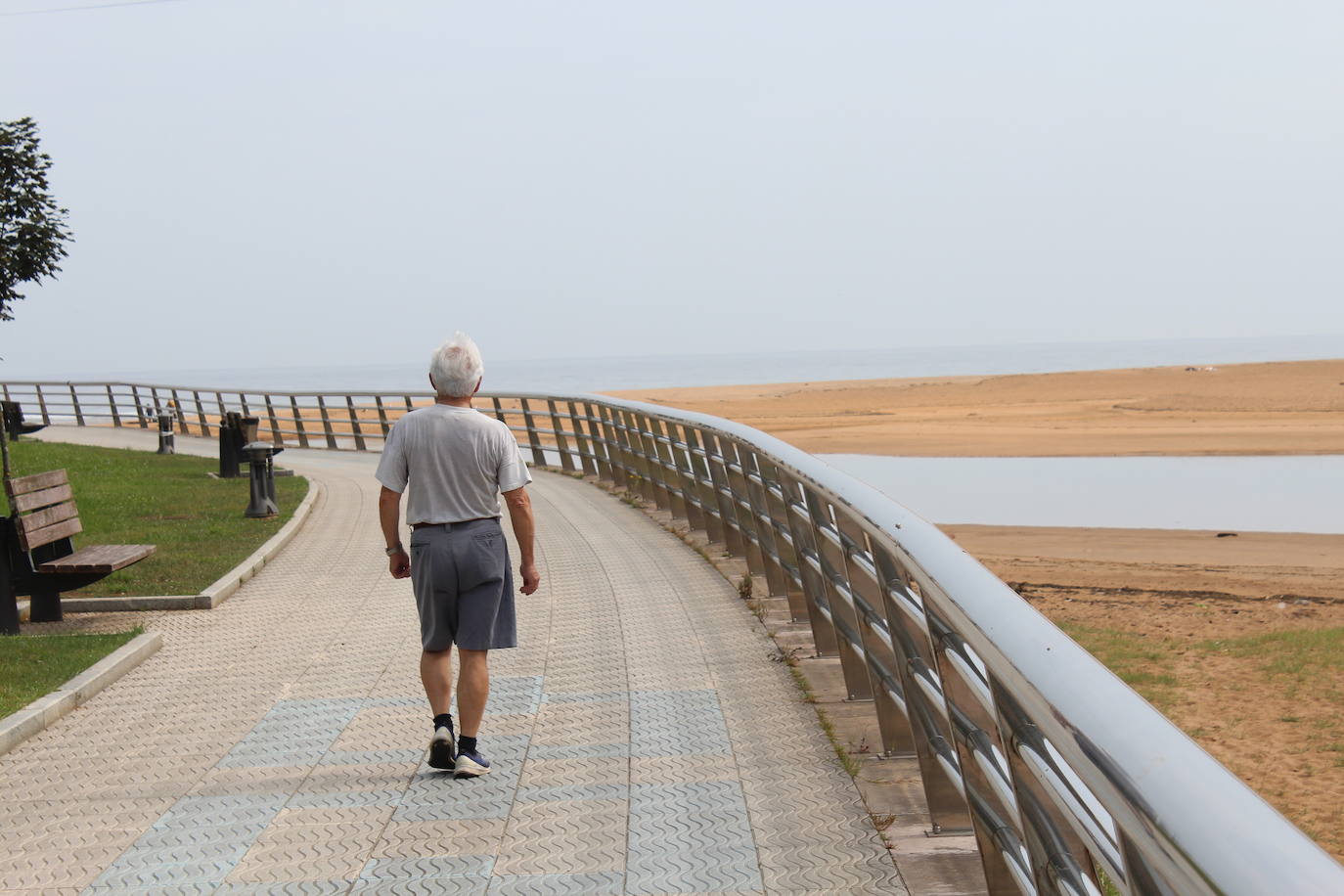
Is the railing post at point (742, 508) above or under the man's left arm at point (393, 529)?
under

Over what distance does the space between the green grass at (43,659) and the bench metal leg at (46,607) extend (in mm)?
596

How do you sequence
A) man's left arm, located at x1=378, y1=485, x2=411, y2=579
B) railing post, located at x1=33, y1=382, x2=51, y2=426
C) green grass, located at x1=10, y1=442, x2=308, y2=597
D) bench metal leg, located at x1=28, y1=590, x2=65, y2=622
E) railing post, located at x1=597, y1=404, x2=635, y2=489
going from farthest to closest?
railing post, located at x1=33, y1=382, x2=51, y2=426
railing post, located at x1=597, y1=404, x2=635, y2=489
green grass, located at x1=10, y1=442, x2=308, y2=597
bench metal leg, located at x1=28, y1=590, x2=65, y2=622
man's left arm, located at x1=378, y1=485, x2=411, y2=579

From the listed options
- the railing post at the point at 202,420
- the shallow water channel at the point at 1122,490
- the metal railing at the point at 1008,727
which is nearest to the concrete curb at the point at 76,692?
the metal railing at the point at 1008,727

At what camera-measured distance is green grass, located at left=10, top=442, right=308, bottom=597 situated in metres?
11.6

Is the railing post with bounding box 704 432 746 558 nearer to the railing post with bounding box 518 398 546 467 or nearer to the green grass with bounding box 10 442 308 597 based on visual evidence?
the green grass with bounding box 10 442 308 597

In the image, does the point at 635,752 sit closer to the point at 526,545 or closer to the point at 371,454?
the point at 526,545

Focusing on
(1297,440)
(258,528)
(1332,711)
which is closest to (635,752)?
(1332,711)

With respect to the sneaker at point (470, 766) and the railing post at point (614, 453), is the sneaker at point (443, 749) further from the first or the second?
the railing post at point (614, 453)

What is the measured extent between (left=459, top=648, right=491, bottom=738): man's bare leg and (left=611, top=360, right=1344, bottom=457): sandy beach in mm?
33971

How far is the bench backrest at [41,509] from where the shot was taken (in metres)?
9.00

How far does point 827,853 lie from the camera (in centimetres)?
483

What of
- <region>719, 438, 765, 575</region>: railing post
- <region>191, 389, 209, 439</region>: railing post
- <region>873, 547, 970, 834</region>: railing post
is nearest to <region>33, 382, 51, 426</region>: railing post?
<region>191, 389, 209, 439</region>: railing post

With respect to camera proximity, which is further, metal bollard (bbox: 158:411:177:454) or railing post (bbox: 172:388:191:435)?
railing post (bbox: 172:388:191:435)

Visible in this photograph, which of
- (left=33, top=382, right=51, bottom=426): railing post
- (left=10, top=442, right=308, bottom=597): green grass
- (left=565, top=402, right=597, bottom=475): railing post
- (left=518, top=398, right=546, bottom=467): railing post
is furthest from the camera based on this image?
(left=33, top=382, right=51, bottom=426): railing post
